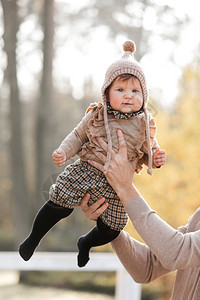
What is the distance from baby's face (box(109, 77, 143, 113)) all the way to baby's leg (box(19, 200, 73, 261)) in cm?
37

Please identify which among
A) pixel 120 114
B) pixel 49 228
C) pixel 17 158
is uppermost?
pixel 120 114

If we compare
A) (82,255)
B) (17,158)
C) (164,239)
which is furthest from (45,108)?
(164,239)

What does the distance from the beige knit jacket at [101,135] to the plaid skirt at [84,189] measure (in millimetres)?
44

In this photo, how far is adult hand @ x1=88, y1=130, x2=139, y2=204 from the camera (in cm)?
142

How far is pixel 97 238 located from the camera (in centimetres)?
158

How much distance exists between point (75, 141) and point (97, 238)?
346 mm

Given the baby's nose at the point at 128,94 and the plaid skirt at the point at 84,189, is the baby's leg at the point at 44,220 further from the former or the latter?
the baby's nose at the point at 128,94

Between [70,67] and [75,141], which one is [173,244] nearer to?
[75,141]

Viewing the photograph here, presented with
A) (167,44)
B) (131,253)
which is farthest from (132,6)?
(131,253)

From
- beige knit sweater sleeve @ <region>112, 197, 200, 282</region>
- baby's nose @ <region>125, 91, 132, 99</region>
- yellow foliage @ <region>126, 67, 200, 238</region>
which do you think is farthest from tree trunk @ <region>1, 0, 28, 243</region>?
beige knit sweater sleeve @ <region>112, 197, 200, 282</region>

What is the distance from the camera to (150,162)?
1446 millimetres

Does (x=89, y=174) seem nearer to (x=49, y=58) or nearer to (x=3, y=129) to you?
(x=49, y=58)

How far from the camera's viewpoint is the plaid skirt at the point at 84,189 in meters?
1.47

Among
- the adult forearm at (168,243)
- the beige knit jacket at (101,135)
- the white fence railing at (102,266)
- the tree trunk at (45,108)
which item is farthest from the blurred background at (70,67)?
the adult forearm at (168,243)
